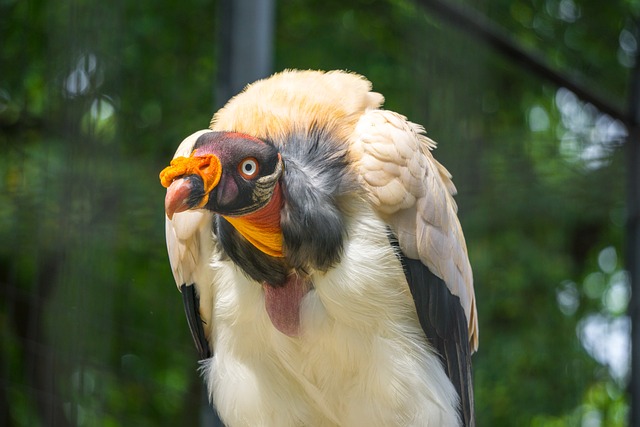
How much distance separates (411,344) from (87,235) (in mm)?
891

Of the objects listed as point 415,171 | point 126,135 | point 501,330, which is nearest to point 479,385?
point 501,330

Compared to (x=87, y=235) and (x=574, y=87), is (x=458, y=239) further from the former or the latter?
(x=574, y=87)

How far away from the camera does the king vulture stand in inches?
68.5

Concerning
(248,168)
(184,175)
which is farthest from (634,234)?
(184,175)

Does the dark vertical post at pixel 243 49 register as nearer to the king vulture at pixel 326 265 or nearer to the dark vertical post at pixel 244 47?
the dark vertical post at pixel 244 47

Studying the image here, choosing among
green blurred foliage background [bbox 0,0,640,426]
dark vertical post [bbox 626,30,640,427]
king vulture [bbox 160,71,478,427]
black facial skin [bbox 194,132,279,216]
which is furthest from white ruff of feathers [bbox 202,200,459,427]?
dark vertical post [bbox 626,30,640,427]

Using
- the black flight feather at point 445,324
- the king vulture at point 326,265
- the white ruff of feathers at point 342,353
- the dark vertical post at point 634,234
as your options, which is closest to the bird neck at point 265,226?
the king vulture at point 326,265

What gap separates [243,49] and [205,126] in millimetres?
1928

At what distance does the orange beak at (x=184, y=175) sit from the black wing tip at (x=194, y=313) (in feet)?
1.56

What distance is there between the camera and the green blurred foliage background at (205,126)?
7.75 ft

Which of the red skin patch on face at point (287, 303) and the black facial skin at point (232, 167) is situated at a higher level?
the black facial skin at point (232, 167)

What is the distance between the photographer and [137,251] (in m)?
3.75

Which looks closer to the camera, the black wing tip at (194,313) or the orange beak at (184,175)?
the orange beak at (184,175)

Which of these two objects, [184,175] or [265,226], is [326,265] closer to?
[265,226]
